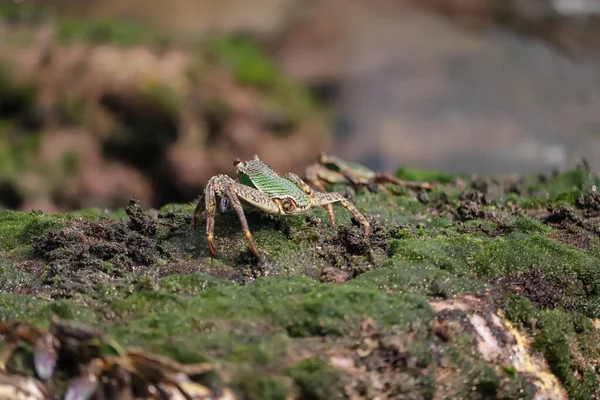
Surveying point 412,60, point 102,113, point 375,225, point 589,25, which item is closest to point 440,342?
point 375,225

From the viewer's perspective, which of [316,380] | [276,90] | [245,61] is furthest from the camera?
[245,61]

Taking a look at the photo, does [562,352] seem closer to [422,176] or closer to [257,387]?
[257,387]

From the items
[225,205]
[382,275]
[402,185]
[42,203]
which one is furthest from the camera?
[42,203]

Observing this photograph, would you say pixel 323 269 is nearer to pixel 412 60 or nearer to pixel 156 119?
pixel 156 119

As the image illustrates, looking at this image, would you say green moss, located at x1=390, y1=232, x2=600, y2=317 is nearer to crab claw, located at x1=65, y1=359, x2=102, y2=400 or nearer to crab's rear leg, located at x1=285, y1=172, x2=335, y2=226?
crab's rear leg, located at x1=285, y1=172, x2=335, y2=226

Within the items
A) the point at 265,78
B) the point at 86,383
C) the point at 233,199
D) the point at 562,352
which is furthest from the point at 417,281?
the point at 265,78

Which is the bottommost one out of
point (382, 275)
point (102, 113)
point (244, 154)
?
point (382, 275)

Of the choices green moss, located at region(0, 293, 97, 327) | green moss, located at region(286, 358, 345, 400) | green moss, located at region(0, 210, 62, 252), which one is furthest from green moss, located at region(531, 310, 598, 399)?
green moss, located at region(0, 210, 62, 252)

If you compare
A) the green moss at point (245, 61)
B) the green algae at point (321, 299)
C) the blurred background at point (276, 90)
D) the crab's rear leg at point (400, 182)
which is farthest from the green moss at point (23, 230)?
the green moss at point (245, 61)
